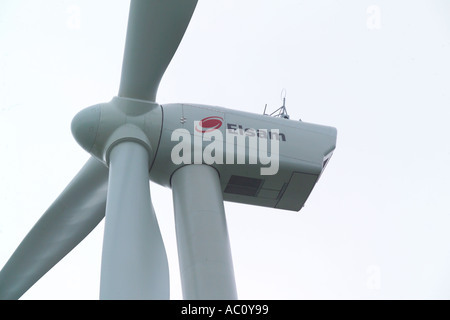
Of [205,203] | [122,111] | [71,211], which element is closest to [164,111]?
[122,111]

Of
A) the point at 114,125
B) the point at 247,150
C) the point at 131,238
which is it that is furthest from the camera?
the point at 247,150

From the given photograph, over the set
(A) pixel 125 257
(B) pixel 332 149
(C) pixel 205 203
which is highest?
(B) pixel 332 149

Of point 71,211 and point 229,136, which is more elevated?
point 229,136

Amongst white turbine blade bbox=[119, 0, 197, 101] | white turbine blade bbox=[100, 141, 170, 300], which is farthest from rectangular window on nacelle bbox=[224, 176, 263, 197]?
white turbine blade bbox=[119, 0, 197, 101]

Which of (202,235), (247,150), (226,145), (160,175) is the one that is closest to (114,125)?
(160,175)

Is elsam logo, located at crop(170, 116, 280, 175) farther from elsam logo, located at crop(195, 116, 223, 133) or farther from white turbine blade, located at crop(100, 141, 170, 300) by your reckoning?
white turbine blade, located at crop(100, 141, 170, 300)

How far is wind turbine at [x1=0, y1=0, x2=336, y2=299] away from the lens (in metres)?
6.39

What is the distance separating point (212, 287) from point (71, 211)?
2.98 metres

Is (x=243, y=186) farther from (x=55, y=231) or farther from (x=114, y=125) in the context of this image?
(x=55, y=231)

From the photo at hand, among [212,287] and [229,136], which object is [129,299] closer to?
[212,287]

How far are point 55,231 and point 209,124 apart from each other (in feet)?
8.99

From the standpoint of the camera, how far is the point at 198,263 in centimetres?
659

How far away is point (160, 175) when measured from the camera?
7887 millimetres

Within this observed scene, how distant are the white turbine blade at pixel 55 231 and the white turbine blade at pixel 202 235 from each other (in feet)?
4.76
